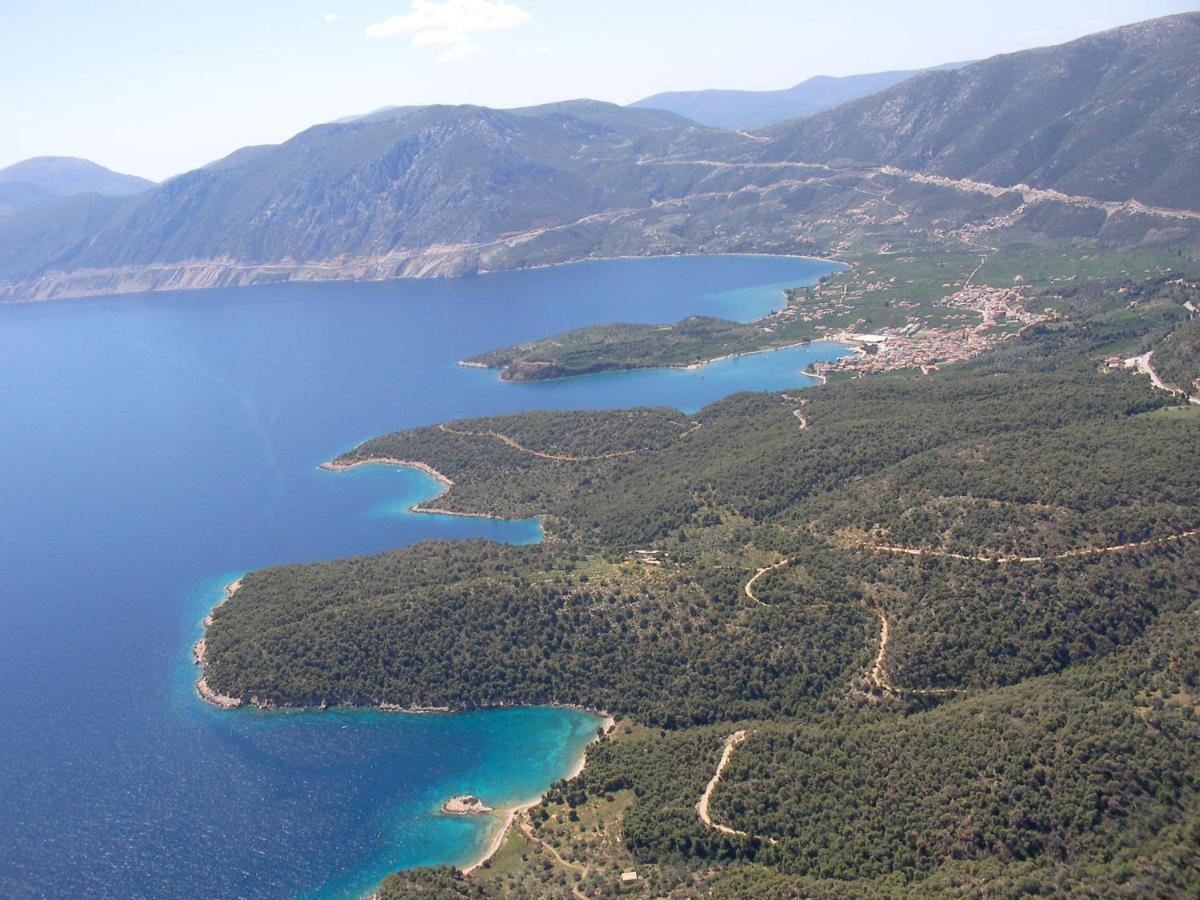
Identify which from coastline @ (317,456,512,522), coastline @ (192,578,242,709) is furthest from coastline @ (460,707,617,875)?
coastline @ (317,456,512,522)

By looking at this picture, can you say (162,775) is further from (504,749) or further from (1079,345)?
(1079,345)

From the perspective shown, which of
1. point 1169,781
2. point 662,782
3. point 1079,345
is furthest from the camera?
point 1079,345

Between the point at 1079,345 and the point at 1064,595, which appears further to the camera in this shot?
the point at 1079,345

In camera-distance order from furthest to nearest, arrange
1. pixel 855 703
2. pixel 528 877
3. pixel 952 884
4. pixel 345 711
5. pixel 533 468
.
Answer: pixel 533 468 < pixel 345 711 < pixel 855 703 < pixel 528 877 < pixel 952 884

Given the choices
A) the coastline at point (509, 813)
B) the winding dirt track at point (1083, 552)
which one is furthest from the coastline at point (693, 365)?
the coastline at point (509, 813)

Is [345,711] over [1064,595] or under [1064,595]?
under

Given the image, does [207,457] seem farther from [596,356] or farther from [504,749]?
[504,749]

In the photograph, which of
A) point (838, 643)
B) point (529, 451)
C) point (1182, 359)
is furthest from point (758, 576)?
point (1182, 359)

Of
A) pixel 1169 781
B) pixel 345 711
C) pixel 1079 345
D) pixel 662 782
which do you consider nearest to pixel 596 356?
pixel 1079 345
